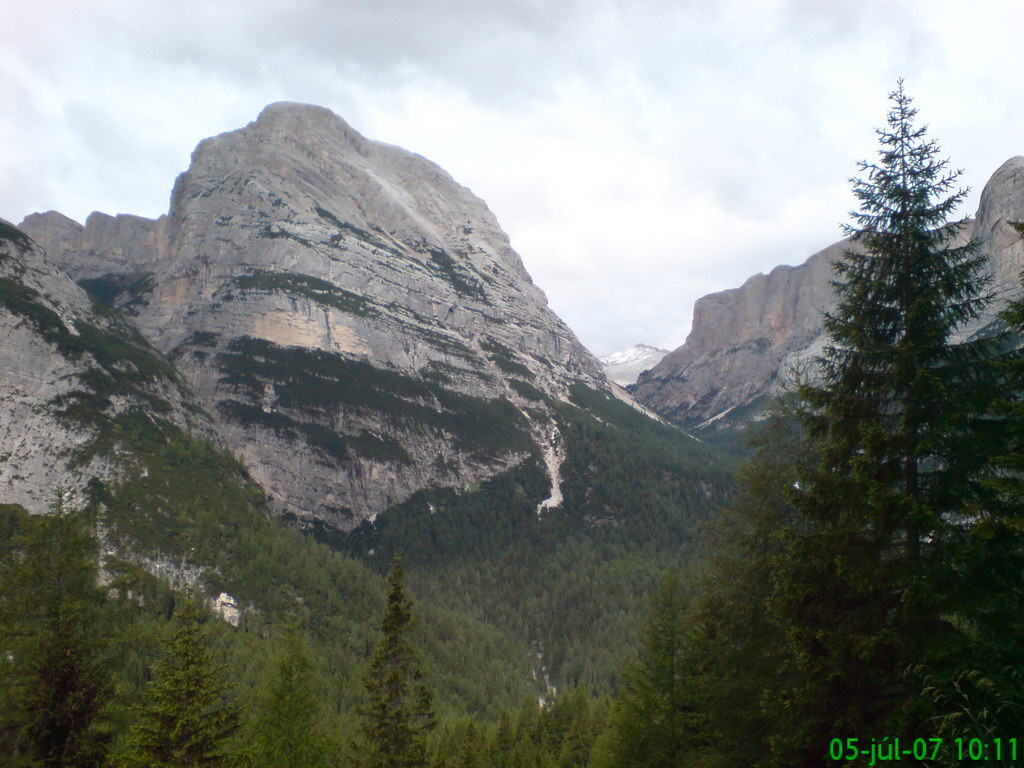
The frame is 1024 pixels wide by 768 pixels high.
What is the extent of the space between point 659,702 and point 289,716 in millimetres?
12614

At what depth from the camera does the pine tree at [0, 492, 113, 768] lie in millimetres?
16703

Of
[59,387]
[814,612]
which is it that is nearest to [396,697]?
[814,612]

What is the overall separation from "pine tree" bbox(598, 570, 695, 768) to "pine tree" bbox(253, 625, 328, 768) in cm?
1020

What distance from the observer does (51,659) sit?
1733 cm

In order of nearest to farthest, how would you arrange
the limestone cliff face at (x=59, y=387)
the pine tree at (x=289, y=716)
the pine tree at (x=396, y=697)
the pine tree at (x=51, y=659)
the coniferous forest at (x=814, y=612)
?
the coniferous forest at (x=814, y=612) → the pine tree at (x=51, y=659) → the pine tree at (x=396, y=697) → the pine tree at (x=289, y=716) → the limestone cliff face at (x=59, y=387)

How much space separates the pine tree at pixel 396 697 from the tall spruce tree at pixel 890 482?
12.8 meters

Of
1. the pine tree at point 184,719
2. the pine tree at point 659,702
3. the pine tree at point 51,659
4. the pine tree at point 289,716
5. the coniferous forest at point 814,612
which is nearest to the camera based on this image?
the coniferous forest at point 814,612

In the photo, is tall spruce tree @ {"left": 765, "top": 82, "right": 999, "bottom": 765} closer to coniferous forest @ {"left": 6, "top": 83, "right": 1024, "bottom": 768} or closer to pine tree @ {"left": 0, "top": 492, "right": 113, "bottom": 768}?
coniferous forest @ {"left": 6, "top": 83, "right": 1024, "bottom": 768}

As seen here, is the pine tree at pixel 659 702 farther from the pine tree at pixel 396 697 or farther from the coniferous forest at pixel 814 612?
the pine tree at pixel 396 697

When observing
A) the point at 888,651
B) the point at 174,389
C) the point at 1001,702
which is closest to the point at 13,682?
the point at 888,651

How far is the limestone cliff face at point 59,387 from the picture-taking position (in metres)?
113
